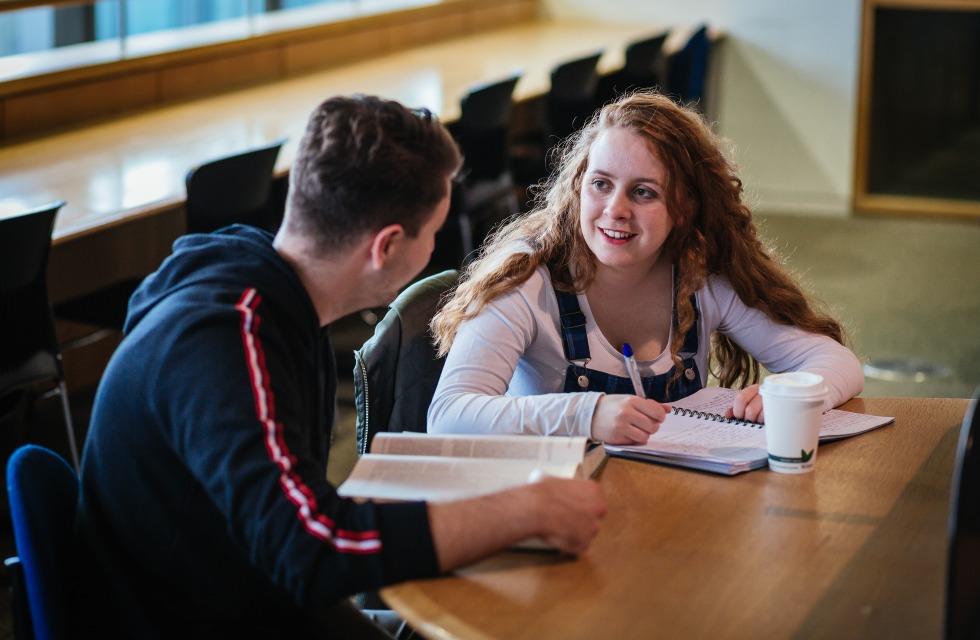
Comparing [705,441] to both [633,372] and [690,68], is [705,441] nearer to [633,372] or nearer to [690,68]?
[633,372]

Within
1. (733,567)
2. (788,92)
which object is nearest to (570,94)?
(788,92)

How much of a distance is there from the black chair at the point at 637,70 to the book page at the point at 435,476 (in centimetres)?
392

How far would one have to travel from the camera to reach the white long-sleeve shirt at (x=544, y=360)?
1.71 m

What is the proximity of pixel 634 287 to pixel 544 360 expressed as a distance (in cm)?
20

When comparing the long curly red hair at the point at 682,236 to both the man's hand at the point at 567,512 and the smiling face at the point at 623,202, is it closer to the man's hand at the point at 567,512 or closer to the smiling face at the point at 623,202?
the smiling face at the point at 623,202

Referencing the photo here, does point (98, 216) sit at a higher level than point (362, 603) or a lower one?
higher

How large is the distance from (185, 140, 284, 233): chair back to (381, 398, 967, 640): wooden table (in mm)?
1757

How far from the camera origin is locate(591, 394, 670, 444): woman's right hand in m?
1.62

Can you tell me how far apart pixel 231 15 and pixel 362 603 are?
15.4 ft

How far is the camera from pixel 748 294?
200cm

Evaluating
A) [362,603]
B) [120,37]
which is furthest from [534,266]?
[120,37]

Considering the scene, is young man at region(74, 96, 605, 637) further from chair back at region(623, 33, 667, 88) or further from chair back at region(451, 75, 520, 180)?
chair back at region(623, 33, 667, 88)

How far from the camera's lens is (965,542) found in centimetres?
108

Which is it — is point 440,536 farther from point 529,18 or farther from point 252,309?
point 529,18
